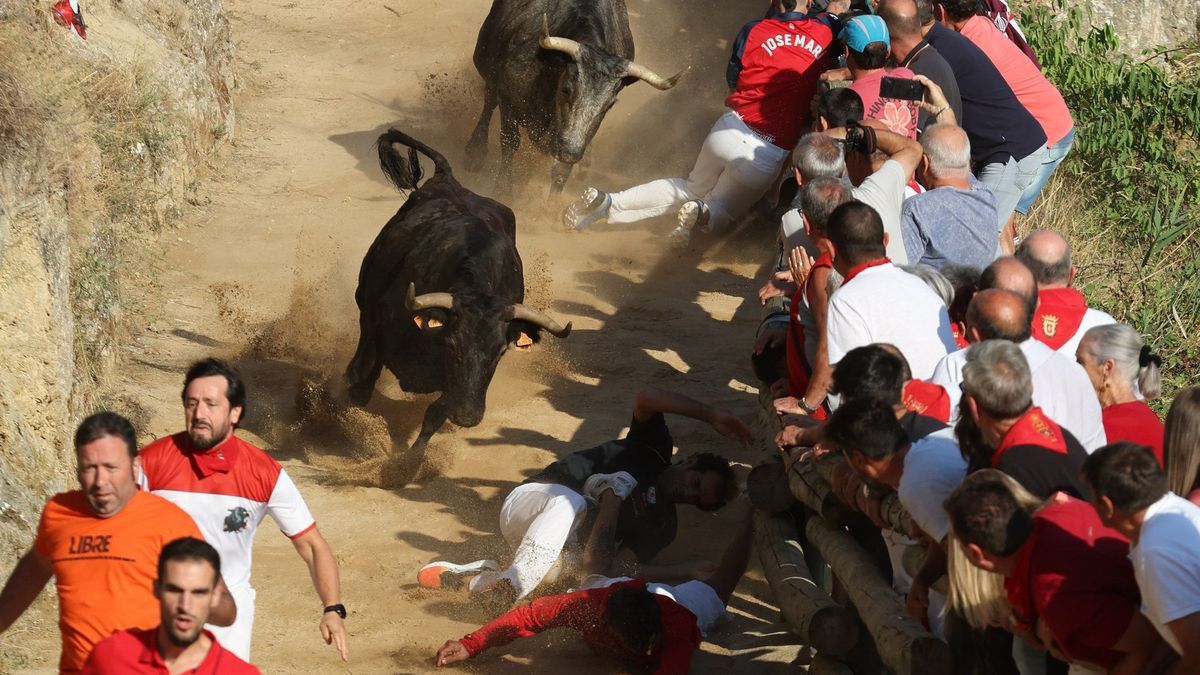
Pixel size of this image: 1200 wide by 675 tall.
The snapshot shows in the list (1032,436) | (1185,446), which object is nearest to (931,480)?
(1032,436)

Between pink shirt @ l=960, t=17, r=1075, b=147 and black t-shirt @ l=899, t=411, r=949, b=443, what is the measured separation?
442 cm

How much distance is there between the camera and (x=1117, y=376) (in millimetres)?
5457

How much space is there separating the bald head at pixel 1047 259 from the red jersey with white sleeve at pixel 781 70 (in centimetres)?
450

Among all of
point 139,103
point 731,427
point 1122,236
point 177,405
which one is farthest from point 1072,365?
point 139,103

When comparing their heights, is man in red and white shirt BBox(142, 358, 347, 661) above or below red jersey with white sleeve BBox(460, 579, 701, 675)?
above

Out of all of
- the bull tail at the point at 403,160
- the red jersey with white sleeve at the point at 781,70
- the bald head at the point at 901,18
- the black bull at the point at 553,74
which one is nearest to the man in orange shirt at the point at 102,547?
the bald head at the point at 901,18

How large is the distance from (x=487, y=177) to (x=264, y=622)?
722 centimetres

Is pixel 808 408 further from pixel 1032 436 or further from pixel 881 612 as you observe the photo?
pixel 1032 436

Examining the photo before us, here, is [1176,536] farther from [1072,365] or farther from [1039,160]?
[1039,160]

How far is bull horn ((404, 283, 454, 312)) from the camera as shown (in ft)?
27.9

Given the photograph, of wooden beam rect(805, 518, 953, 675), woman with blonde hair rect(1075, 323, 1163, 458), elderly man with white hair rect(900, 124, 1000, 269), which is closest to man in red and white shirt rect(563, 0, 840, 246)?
elderly man with white hair rect(900, 124, 1000, 269)

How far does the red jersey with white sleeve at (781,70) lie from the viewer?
1064 centimetres

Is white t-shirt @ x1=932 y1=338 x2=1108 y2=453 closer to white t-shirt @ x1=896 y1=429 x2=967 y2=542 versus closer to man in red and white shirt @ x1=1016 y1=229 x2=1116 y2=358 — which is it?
white t-shirt @ x1=896 y1=429 x2=967 y2=542

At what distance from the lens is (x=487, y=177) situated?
13352 millimetres
